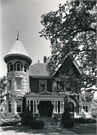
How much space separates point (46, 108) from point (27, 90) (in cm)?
354

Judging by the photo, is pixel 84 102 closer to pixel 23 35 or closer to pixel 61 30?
pixel 61 30

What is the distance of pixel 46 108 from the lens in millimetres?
21438

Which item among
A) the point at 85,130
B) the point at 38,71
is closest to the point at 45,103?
the point at 38,71

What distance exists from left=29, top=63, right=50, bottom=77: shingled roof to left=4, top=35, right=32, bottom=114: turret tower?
1563 mm

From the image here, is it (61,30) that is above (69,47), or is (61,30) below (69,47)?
above

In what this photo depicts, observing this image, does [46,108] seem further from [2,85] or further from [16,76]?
[2,85]

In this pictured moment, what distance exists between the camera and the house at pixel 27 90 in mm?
19859

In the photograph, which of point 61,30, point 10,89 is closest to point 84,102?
point 10,89

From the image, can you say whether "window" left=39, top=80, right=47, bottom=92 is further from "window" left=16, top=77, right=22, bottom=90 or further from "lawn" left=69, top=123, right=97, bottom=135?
"lawn" left=69, top=123, right=97, bottom=135

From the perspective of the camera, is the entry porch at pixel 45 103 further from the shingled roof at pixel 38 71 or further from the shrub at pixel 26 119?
the shingled roof at pixel 38 71

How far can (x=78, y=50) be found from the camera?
561 inches

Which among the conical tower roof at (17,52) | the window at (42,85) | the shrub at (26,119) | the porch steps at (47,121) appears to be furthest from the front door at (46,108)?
the conical tower roof at (17,52)

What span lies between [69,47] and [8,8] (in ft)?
21.0

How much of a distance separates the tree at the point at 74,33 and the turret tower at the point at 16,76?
19.7 feet
